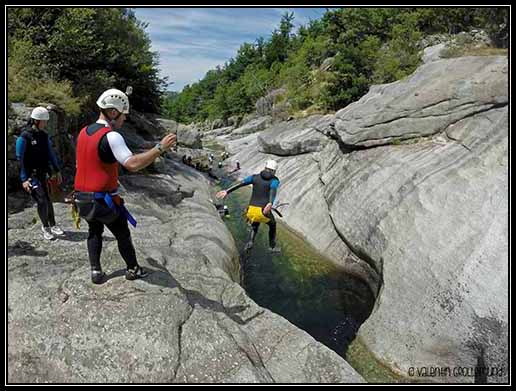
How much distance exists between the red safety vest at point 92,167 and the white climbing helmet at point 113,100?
39cm

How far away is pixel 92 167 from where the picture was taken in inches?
228

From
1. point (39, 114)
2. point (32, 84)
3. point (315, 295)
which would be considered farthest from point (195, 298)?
point (32, 84)

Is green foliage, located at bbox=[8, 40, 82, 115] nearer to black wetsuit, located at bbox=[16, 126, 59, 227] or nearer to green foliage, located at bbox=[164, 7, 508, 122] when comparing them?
black wetsuit, located at bbox=[16, 126, 59, 227]

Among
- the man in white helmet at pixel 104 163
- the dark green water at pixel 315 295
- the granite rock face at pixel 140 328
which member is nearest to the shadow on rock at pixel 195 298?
the granite rock face at pixel 140 328

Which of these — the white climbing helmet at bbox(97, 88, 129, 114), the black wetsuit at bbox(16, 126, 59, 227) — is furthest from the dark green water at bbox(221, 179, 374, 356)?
the white climbing helmet at bbox(97, 88, 129, 114)

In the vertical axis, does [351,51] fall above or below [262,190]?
above

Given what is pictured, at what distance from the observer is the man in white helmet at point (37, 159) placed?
779 centimetres

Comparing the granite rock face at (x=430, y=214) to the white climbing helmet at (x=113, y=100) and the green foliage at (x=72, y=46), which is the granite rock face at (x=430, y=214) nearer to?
the white climbing helmet at (x=113, y=100)

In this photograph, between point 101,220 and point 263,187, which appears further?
point 263,187

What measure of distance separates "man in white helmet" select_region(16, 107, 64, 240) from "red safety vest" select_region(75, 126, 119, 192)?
114 inches

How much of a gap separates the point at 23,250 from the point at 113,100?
4.63 meters

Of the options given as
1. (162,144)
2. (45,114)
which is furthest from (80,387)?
(45,114)

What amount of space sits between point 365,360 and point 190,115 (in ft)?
459

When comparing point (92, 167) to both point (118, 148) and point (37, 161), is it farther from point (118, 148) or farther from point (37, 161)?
point (37, 161)
